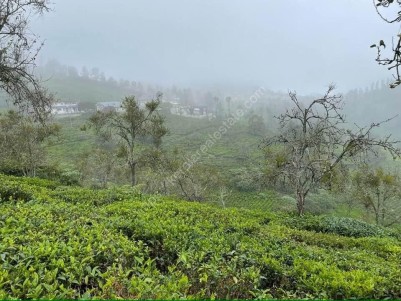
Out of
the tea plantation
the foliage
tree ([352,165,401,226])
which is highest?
the tea plantation

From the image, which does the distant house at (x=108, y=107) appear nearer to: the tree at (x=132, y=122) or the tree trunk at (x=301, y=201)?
the tree at (x=132, y=122)

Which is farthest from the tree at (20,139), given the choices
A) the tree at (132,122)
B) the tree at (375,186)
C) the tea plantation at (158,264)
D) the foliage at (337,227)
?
the tree at (375,186)

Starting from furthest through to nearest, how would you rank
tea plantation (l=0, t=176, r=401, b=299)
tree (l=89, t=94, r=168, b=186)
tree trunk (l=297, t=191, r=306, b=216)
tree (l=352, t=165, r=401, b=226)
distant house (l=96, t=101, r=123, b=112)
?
distant house (l=96, t=101, r=123, b=112) → tree (l=352, t=165, r=401, b=226) → tree (l=89, t=94, r=168, b=186) → tree trunk (l=297, t=191, r=306, b=216) → tea plantation (l=0, t=176, r=401, b=299)

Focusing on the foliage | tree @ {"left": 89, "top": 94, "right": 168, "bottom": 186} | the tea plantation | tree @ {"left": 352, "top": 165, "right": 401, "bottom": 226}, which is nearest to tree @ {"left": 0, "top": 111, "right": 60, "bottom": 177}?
tree @ {"left": 89, "top": 94, "right": 168, "bottom": 186}

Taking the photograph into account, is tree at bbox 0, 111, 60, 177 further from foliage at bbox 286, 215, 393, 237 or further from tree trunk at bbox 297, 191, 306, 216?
foliage at bbox 286, 215, 393, 237

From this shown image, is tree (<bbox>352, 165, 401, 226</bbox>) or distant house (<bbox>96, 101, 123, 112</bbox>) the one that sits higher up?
distant house (<bbox>96, 101, 123, 112</bbox>)

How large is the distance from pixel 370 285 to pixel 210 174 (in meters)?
37.1

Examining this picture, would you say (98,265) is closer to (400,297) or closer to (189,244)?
(189,244)

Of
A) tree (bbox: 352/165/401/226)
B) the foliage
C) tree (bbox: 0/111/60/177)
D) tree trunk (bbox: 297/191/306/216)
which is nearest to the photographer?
the foliage

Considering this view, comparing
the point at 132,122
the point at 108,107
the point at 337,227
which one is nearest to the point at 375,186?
the point at 337,227

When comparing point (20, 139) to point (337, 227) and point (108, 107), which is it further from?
point (337, 227)

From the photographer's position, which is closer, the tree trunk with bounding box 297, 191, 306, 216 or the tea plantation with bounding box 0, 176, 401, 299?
the tea plantation with bounding box 0, 176, 401, 299

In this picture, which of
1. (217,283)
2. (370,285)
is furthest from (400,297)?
(217,283)

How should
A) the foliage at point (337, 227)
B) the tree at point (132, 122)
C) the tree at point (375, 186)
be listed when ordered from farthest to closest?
1. the tree at point (375, 186)
2. the tree at point (132, 122)
3. the foliage at point (337, 227)
